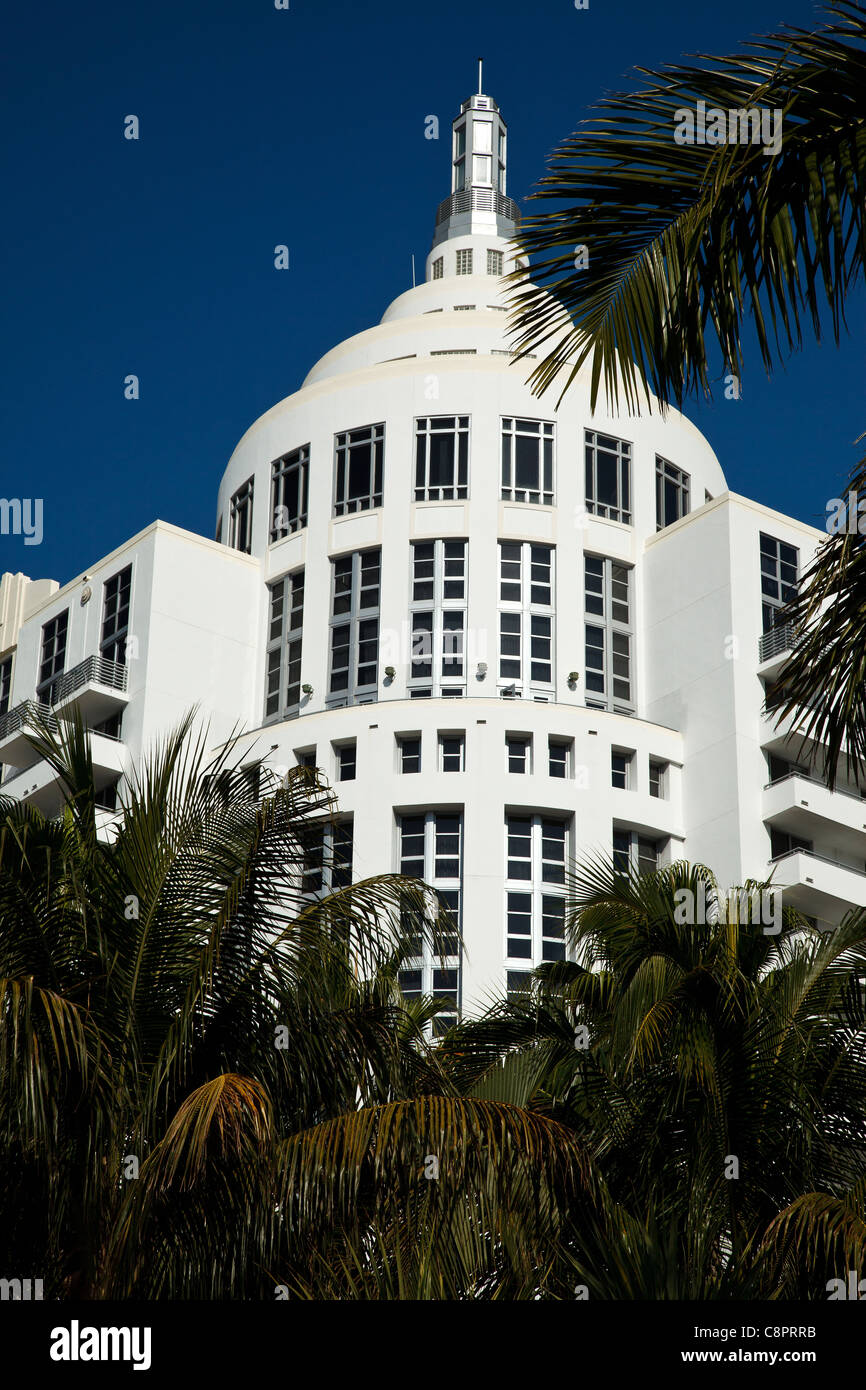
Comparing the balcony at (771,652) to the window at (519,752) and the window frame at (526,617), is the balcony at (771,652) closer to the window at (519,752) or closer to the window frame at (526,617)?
the window frame at (526,617)

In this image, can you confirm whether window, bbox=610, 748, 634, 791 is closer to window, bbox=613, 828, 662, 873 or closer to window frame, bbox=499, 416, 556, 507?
window, bbox=613, 828, 662, 873

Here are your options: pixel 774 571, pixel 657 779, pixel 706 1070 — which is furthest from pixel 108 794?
pixel 706 1070

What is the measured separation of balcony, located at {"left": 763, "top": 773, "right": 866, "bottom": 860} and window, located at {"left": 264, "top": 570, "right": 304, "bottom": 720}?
1337cm

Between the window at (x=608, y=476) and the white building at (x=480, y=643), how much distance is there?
76mm

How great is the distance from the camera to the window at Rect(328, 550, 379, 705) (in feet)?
169

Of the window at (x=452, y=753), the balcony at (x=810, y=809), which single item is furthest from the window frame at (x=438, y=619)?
the balcony at (x=810, y=809)

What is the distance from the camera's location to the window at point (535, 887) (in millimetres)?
46438

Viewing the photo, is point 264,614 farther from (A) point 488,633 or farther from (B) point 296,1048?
(B) point 296,1048

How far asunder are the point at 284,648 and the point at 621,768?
10405 mm

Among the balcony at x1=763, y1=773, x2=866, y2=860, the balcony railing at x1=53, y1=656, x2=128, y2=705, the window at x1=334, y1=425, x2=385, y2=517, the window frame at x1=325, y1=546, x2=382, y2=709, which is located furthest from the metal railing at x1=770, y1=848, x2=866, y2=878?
the balcony railing at x1=53, y1=656, x2=128, y2=705
